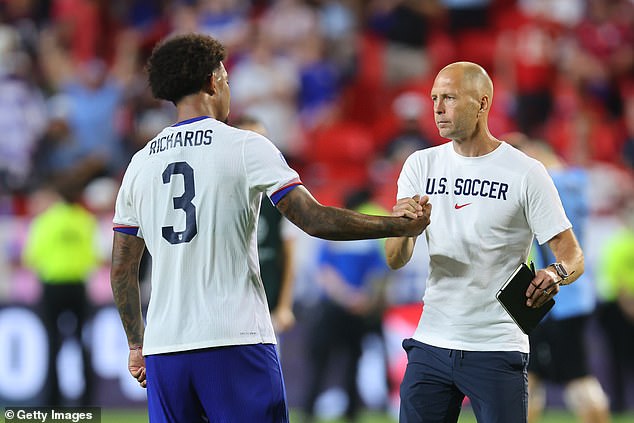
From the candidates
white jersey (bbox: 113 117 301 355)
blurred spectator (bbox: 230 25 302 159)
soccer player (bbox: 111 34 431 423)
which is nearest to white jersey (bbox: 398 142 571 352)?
soccer player (bbox: 111 34 431 423)

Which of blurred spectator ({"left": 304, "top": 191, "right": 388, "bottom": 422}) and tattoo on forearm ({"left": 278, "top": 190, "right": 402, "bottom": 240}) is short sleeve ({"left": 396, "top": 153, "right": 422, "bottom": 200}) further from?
blurred spectator ({"left": 304, "top": 191, "right": 388, "bottom": 422})

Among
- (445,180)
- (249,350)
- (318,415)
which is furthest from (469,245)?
(318,415)

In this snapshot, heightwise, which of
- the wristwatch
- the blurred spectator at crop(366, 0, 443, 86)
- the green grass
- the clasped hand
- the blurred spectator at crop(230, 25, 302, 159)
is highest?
the blurred spectator at crop(366, 0, 443, 86)

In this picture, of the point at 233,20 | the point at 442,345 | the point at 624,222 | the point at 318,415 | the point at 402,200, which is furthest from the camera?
the point at 233,20

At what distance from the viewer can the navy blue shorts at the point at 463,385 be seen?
482cm

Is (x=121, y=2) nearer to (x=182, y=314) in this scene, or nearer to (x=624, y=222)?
(x=624, y=222)

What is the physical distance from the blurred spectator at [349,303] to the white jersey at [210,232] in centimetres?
568

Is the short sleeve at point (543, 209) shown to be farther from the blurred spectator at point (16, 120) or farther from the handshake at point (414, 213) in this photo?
the blurred spectator at point (16, 120)

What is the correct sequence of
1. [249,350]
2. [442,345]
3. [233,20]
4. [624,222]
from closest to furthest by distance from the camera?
[249,350], [442,345], [624,222], [233,20]

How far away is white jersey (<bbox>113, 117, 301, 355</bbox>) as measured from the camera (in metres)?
4.23

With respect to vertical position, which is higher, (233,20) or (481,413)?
(233,20)

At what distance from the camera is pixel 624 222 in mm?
10742

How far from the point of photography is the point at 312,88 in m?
13.5

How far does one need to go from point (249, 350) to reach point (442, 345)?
41.6 inches
